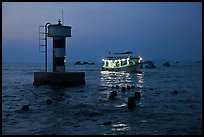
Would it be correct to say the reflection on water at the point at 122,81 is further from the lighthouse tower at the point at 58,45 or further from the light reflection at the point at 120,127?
the light reflection at the point at 120,127

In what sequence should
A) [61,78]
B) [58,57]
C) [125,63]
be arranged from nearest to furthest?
[61,78]
[58,57]
[125,63]

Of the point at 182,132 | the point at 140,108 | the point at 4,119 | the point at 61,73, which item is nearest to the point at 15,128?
the point at 4,119

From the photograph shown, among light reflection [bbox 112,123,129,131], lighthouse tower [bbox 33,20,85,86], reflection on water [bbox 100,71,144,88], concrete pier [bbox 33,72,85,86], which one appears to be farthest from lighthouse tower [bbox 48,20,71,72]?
light reflection [bbox 112,123,129,131]

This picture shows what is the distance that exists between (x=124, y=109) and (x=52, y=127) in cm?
722

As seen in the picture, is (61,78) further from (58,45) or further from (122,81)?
(122,81)

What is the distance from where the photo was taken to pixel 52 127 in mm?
16094

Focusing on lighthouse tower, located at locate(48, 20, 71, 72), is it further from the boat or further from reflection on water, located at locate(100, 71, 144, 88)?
the boat

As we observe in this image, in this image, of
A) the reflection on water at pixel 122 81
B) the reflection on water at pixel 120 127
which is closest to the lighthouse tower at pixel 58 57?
the reflection on water at pixel 122 81

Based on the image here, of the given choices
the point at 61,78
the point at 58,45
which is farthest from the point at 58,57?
the point at 61,78

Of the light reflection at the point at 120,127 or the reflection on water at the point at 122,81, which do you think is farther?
the reflection on water at the point at 122,81

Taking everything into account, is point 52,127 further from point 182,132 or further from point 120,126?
point 182,132

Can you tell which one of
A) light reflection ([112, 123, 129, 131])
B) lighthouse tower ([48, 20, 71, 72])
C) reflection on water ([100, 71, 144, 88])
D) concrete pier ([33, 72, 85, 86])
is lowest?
reflection on water ([100, 71, 144, 88])

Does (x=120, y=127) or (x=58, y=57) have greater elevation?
(x=58, y=57)

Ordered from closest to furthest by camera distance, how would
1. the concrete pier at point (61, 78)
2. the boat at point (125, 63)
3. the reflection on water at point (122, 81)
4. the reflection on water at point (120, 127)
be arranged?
1. the reflection on water at point (120, 127)
2. the concrete pier at point (61, 78)
3. the reflection on water at point (122, 81)
4. the boat at point (125, 63)
